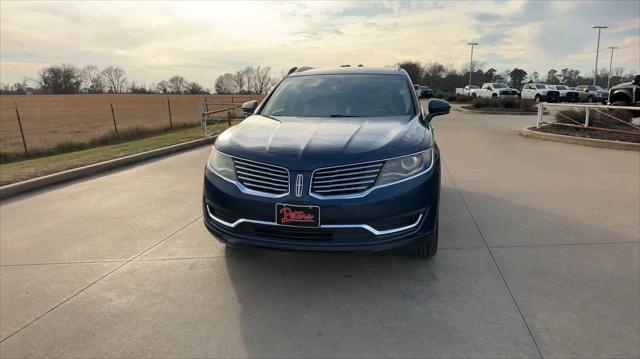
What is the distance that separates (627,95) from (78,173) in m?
16.6

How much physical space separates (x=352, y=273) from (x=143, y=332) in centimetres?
158

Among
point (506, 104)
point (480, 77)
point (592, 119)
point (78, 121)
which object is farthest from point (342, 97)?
point (480, 77)

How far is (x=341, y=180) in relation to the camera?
2932 mm

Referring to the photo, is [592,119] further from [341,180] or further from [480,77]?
[480,77]

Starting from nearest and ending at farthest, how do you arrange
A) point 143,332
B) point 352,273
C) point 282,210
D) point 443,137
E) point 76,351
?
point 76,351
point 143,332
point 282,210
point 352,273
point 443,137

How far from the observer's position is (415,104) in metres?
4.30

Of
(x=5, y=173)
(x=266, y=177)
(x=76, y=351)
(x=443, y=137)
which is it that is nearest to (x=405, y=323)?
(x=266, y=177)

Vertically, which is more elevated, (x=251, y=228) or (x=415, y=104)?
(x=415, y=104)

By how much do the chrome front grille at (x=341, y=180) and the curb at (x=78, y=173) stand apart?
5.37m

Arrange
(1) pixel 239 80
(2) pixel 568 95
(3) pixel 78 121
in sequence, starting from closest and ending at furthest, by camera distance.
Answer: (3) pixel 78 121
(2) pixel 568 95
(1) pixel 239 80

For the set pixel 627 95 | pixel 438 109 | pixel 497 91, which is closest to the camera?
pixel 438 109

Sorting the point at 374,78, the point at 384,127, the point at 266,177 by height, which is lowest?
the point at 266,177

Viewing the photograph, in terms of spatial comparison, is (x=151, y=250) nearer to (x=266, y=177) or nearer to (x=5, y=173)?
(x=266, y=177)

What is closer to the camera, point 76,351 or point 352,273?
point 76,351
